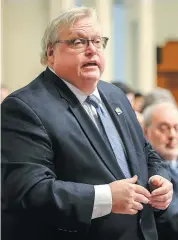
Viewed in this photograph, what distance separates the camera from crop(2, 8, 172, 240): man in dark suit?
1432mm

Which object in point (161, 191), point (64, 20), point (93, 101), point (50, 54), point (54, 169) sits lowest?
point (161, 191)

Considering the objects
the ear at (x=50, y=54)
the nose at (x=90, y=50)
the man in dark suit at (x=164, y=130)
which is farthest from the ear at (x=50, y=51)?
the man in dark suit at (x=164, y=130)

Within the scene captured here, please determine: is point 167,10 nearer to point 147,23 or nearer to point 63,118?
point 147,23

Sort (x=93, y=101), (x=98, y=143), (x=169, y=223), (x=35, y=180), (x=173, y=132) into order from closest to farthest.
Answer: (x=35, y=180)
(x=98, y=143)
(x=93, y=101)
(x=169, y=223)
(x=173, y=132)

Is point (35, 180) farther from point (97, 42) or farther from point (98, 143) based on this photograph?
point (97, 42)

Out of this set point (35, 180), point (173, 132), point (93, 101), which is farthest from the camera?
point (173, 132)

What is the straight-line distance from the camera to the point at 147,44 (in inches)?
246

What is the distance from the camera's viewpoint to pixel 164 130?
2.73 meters

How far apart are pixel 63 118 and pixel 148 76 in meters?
4.78

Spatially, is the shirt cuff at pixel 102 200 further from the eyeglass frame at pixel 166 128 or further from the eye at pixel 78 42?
the eyeglass frame at pixel 166 128

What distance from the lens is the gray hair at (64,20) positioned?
1562 mm

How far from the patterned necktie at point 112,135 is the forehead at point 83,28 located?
0.66ft

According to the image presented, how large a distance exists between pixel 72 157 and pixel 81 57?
0.29 m

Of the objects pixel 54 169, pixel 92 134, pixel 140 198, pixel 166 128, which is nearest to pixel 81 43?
pixel 92 134
